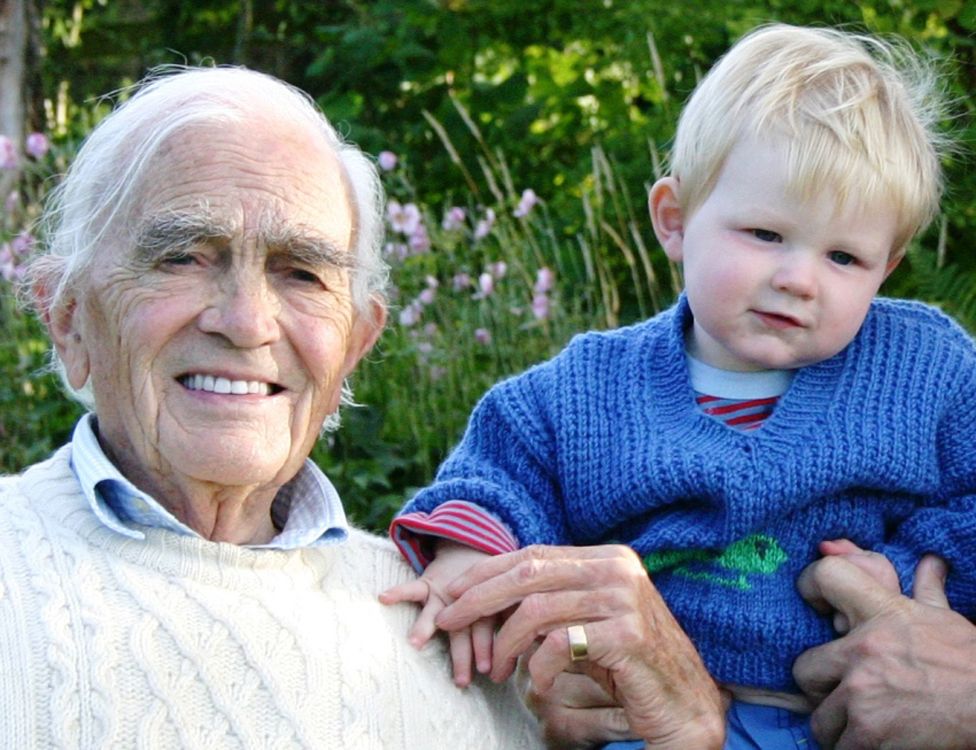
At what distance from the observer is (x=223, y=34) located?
8352 mm

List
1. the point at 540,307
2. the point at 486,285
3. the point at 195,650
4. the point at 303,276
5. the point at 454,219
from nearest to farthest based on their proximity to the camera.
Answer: the point at 195,650 → the point at 303,276 → the point at 540,307 → the point at 486,285 → the point at 454,219

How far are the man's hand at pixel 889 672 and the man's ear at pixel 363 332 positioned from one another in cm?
88

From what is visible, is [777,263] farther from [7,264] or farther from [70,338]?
[7,264]

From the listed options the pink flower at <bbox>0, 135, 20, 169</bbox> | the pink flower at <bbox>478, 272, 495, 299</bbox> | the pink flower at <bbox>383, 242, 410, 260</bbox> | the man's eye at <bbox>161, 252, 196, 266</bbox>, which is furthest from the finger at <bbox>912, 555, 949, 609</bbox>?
the pink flower at <bbox>0, 135, 20, 169</bbox>

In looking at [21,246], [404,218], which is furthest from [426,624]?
[21,246]

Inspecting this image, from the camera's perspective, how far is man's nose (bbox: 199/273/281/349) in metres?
2.37

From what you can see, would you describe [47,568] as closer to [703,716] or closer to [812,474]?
[703,716]

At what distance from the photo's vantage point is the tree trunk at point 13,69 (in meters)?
6.81

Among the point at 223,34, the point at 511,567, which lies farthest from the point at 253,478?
the point at 223,34

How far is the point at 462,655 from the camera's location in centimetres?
252

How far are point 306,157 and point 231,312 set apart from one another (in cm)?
31

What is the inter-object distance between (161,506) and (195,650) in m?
0.27

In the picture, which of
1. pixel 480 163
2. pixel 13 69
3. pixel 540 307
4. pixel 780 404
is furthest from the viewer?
pixel 13 69

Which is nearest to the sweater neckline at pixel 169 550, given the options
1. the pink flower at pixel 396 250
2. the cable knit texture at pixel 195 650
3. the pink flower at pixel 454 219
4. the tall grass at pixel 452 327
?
the cable knit texture at pixel 195 650
